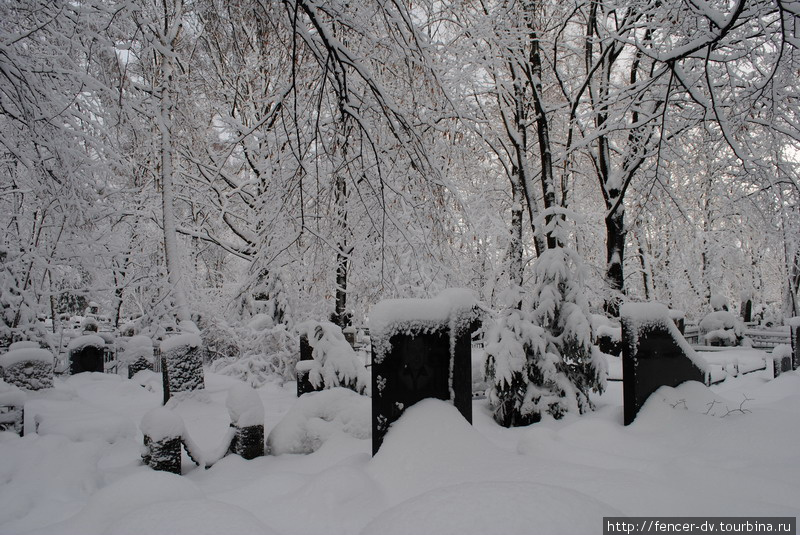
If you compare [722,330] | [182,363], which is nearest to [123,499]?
[182,363]

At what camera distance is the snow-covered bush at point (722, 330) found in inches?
642

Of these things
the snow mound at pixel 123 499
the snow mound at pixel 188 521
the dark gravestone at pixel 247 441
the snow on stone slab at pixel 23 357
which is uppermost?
the snow on stone slab at pixel 23 357

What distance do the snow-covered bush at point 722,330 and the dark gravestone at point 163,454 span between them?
18358mm

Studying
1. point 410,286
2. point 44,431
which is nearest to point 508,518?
point 410,286

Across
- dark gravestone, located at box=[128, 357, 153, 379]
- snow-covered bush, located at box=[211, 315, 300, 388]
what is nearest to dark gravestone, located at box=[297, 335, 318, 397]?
snow-covered bush, located at box=[211, 315, 300, 388]

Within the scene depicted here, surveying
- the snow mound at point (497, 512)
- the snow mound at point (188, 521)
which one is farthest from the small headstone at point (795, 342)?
the snow mound at point (188, 521)

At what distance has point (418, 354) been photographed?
3637 mm

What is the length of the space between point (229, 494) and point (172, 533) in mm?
1947

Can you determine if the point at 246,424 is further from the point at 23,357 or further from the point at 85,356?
the point at 85,356

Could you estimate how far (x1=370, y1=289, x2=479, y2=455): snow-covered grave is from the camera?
352 cm

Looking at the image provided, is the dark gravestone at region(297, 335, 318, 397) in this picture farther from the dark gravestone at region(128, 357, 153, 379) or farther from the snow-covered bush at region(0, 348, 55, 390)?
the dark gravestone at region(128, 357, 153, 379)

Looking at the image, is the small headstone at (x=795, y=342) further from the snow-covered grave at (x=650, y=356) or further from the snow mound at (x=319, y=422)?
the snow mound at (x=319, y=422)

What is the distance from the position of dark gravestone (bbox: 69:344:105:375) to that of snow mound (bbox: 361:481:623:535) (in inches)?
422

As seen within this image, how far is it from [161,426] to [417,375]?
2.45 metres
